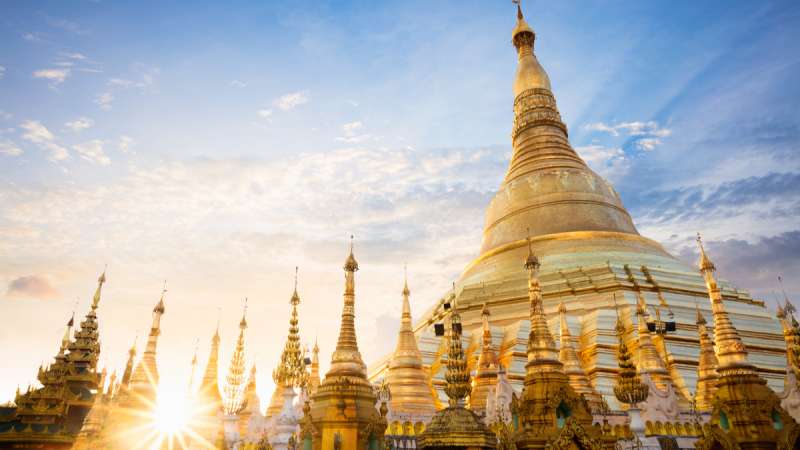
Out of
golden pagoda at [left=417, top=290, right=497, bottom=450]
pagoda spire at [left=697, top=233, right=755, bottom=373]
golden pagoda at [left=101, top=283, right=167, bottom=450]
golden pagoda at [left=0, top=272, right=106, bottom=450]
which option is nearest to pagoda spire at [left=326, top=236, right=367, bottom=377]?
golden pagoda at [left=417, top=290, right=497, bottom=450]

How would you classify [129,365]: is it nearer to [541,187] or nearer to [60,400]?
[60,400]

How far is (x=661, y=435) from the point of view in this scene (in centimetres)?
1191

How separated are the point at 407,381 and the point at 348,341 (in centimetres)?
732

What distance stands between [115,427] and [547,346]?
14.3 metres

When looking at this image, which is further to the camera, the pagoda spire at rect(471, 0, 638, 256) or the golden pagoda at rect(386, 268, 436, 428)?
the pagoda spire at rect(471, 0, 638, 256)

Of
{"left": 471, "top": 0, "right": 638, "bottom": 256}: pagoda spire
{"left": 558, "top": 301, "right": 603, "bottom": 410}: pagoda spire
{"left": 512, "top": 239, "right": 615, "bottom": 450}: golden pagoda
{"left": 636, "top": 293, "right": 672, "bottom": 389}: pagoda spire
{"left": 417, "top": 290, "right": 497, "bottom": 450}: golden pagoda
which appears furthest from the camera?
{"left": 471, "top": 0, "right": 638, "bottom": 256}: pagoda spire

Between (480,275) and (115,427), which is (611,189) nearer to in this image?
(480,275)

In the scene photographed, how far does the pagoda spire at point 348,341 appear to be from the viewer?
32.3 ft

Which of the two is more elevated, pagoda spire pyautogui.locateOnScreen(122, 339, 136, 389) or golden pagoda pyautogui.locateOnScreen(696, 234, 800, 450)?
pagoda spire pyautogui.locateOnScreen(122, 339, 136, 389)

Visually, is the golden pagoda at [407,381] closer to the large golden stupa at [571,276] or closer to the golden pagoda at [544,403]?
the large golden stupa at [571,276]

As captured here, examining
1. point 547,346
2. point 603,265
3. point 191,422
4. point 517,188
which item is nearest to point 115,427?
point 191,422

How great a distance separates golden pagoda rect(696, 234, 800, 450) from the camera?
29.6ft

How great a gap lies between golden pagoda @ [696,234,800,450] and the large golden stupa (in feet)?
25.2

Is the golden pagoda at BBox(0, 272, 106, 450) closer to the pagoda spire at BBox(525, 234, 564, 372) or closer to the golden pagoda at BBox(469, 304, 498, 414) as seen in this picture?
the golden pagoda at BBox(469, 304, 498, 414)
